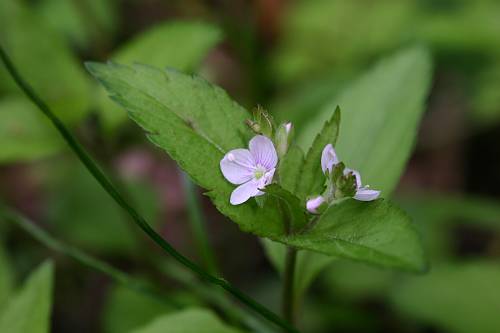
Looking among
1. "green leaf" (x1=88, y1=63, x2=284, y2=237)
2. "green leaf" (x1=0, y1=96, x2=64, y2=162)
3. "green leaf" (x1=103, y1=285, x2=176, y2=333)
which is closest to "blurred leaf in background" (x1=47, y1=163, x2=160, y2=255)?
"green leaf" (x1=103, y1=285, x2=176, y2=333)

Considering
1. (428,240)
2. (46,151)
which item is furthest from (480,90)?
(46,151)

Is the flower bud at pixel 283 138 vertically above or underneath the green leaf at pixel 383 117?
underneath

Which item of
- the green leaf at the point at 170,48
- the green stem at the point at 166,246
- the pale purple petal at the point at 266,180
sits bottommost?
the green stem at the point at 166,246

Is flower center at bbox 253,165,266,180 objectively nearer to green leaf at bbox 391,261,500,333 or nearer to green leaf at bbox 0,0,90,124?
green leaf at bbox 0,0,90,124

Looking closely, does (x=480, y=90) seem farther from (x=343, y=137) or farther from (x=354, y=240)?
(x=354, y=240)

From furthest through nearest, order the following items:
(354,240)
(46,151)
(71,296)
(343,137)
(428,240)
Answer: (71,296), (428,240), (46,151), (343,137), (354,240)

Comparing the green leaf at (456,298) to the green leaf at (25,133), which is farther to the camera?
the green leaf at (456,298)

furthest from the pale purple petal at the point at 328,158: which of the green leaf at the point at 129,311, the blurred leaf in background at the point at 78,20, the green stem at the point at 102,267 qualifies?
the blurred leaf in background at the point at 78,20

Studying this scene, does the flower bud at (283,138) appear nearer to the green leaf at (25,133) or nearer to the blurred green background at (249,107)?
the blurred green background at (249,107)
